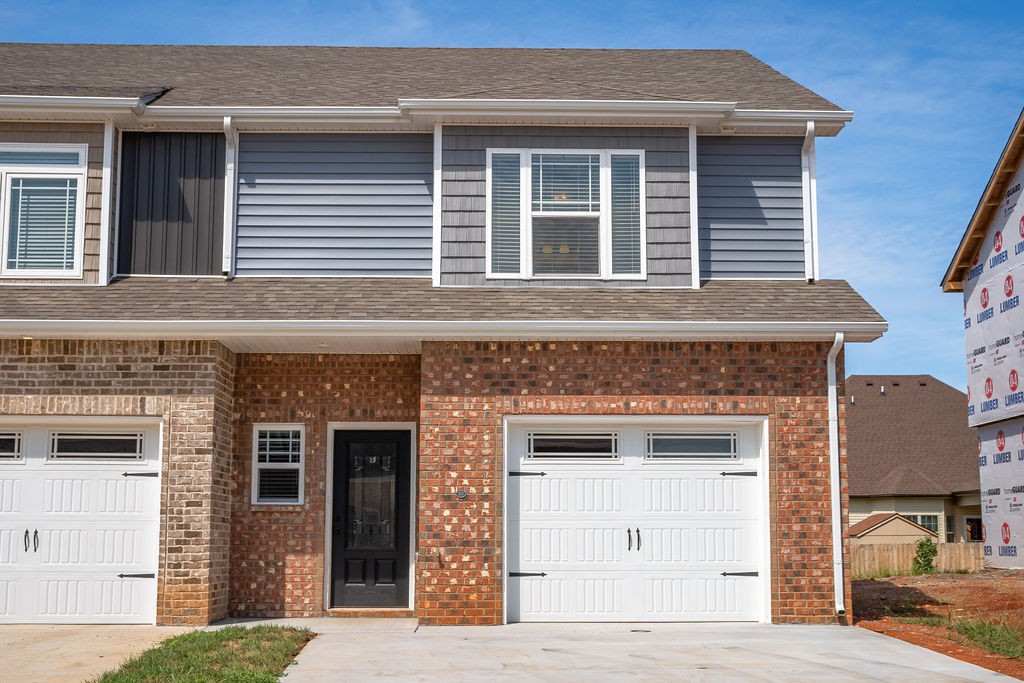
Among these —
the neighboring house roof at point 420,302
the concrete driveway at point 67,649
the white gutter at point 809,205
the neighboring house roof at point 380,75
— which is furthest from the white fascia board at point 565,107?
the concrete driveway at point 67,649

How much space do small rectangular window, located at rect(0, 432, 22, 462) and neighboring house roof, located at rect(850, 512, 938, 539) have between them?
804 inches

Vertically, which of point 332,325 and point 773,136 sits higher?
point 773,136

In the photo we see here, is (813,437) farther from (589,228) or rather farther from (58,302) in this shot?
(58,302)

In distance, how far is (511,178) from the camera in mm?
13195

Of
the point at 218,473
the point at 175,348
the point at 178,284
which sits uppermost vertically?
the point at 178,284

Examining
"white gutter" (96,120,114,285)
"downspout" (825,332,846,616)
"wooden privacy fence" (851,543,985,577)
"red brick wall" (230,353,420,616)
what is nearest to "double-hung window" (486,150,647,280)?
"red brick wall" (230,353,420,616)

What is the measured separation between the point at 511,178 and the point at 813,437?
4632mm

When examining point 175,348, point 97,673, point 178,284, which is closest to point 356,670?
point 97,673

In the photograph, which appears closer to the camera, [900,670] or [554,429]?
[900,670]

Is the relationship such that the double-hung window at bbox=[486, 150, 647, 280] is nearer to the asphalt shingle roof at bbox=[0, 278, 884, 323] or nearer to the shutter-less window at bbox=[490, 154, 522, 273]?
the shutter-less window at bbox=[490, 154, 522, 273]

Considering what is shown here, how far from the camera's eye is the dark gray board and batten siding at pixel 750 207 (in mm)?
13414

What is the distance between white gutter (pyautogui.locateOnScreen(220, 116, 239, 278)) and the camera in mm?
13188

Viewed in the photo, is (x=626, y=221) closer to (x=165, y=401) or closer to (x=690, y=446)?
(x=690, y=446)

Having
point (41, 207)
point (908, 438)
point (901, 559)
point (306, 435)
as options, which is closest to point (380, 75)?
point (41, 207)
